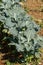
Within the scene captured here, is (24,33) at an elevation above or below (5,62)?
above

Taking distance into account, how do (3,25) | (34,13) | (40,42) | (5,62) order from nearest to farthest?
(40,42), (5,62), (3,25), (34,13)

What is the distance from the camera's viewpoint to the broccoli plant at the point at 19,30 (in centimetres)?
487

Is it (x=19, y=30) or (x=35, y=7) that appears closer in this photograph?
(x=19, y=30)

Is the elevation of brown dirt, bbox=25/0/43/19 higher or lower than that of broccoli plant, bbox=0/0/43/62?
lower

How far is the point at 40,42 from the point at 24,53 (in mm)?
359

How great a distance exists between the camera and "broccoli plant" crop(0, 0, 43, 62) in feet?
16.0

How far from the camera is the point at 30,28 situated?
522 centimetres

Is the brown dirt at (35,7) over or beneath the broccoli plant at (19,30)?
beneath

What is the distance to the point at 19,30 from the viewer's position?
5223mm

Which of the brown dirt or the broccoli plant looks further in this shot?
the brown dirt

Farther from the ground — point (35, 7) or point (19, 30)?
point (19, 30)

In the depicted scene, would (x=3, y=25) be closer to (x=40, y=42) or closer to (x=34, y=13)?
(x=40, y=42)

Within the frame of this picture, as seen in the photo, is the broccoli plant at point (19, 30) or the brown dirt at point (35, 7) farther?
the brown dirt at point (35, 7)

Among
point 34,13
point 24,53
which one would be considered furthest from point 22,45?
point 34,13
